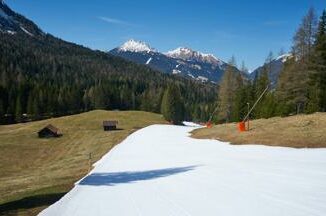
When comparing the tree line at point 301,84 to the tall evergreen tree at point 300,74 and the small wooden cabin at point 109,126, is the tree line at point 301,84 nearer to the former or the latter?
the tall evergreen tree at point 300,74

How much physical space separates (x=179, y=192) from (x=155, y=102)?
152458 mm

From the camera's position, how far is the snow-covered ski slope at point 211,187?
501 inches

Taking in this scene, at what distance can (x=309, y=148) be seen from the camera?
2562 cm

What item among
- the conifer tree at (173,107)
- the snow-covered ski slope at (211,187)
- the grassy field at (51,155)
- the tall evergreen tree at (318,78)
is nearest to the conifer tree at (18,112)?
the grassy field at (51,155)

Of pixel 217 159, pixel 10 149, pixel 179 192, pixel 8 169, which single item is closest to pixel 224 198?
pixel 179 192

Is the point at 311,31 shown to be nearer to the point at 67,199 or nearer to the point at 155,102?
the point at 67,199

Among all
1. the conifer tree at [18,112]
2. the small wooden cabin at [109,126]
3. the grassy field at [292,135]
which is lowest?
the grassy field at [292,135]

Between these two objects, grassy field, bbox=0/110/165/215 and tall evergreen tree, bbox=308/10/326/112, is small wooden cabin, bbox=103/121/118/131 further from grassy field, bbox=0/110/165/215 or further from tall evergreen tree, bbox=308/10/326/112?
tall evergreen tree, bbox=308/10/326/112

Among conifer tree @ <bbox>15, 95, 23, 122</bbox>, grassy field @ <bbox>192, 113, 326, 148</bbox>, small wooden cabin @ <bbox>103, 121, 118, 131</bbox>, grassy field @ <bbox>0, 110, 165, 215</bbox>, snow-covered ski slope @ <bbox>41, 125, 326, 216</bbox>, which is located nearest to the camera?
snow-covered ski slope @ <bbox>41, 125, 326, 216</bbox>

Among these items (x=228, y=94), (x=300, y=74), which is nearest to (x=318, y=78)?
(x=300, y=74)

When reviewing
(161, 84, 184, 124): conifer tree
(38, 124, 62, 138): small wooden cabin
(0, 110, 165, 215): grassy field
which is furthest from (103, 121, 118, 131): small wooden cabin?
(161, 84, 184, 124): conifer tree

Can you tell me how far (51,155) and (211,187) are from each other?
165 feet

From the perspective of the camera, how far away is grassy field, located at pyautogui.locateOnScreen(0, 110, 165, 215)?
71.0 feet

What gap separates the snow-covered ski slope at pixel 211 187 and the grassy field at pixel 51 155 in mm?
2230
